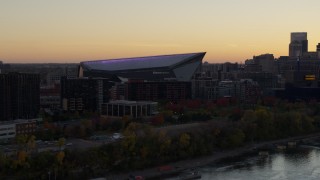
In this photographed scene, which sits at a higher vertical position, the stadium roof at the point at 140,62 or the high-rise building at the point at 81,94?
the stadium roof at the point at 140,62

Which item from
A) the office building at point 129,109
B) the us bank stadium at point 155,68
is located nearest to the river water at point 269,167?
the office building at point 129,109

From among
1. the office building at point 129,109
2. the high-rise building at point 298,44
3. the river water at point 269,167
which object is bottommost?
the river water at point 269,167

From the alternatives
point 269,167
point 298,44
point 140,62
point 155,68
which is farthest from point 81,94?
point 298,44

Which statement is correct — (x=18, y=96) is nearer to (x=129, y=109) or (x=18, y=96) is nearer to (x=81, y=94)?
(x=81, y=94)

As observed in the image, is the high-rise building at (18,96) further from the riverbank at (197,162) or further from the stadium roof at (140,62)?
the stadium roof at (140,62)

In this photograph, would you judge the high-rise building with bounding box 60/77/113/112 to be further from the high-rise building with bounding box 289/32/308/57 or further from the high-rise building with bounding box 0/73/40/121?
the high-rise building with bounding box 289/32/308/57

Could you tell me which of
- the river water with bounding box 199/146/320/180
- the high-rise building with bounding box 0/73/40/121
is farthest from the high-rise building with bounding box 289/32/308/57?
the river water with bounding box 199/146/320/180

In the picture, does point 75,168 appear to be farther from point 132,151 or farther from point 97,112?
point 97,112
